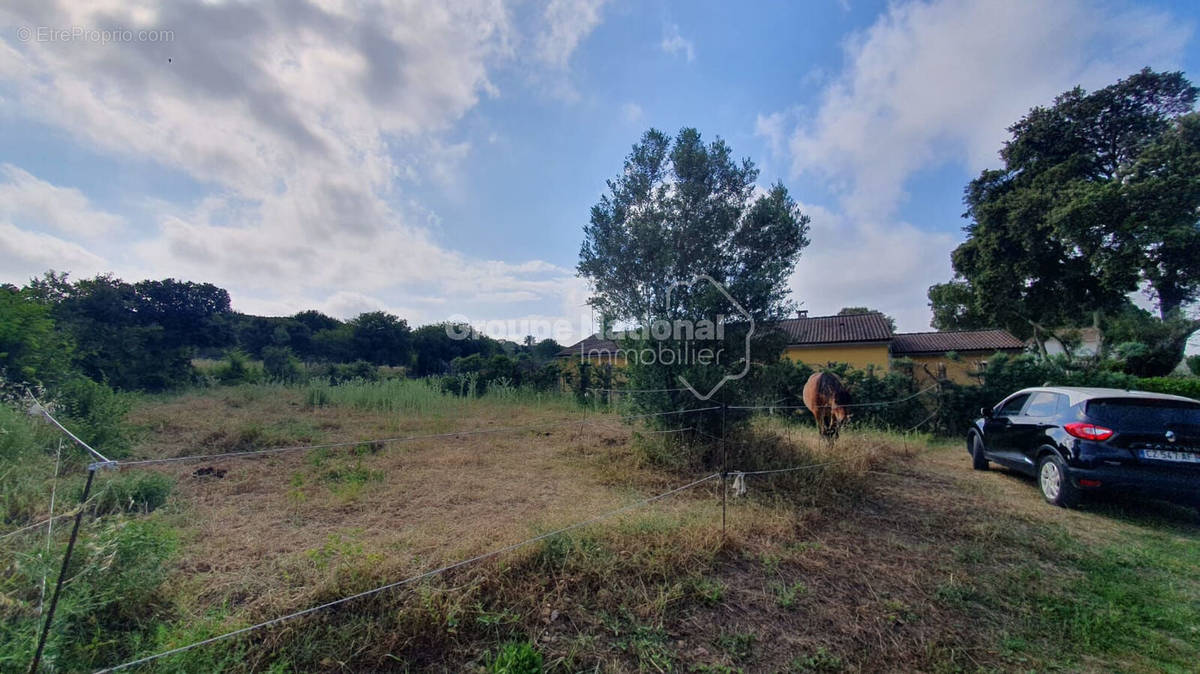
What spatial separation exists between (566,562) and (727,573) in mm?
1025

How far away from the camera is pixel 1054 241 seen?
43.8 ft

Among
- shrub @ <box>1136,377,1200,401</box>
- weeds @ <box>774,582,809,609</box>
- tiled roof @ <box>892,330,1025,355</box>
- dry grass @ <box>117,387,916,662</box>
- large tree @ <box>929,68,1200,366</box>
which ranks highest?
large tree @ <box>929,68,1200,366</box>

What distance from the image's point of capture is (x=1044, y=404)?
15.5ft

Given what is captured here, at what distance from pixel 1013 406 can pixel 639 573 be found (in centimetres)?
585

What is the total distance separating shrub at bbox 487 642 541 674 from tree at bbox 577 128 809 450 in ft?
11.4

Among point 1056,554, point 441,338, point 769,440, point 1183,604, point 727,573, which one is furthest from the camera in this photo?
point 441,338

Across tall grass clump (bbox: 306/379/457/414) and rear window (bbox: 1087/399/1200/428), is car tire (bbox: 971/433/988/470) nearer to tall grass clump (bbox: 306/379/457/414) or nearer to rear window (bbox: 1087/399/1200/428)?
rear window (bbox: 1087/399/1200/428)

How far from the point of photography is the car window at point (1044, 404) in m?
4.47

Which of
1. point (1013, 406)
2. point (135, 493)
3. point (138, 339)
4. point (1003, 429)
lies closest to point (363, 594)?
point (135, 493)

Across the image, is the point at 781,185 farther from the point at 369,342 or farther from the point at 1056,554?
the point at 369,342

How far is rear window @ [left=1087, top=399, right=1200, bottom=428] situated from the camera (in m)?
3.79

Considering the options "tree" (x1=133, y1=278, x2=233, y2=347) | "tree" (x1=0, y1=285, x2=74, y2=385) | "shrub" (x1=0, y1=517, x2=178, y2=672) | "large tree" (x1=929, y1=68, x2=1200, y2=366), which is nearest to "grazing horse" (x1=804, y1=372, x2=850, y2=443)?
"shrub" (x1=0, y1=517, x2=178, y2=672)

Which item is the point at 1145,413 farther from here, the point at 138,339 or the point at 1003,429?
the point at 138,339

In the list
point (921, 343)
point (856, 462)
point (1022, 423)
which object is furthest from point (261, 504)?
point (921, 343)
